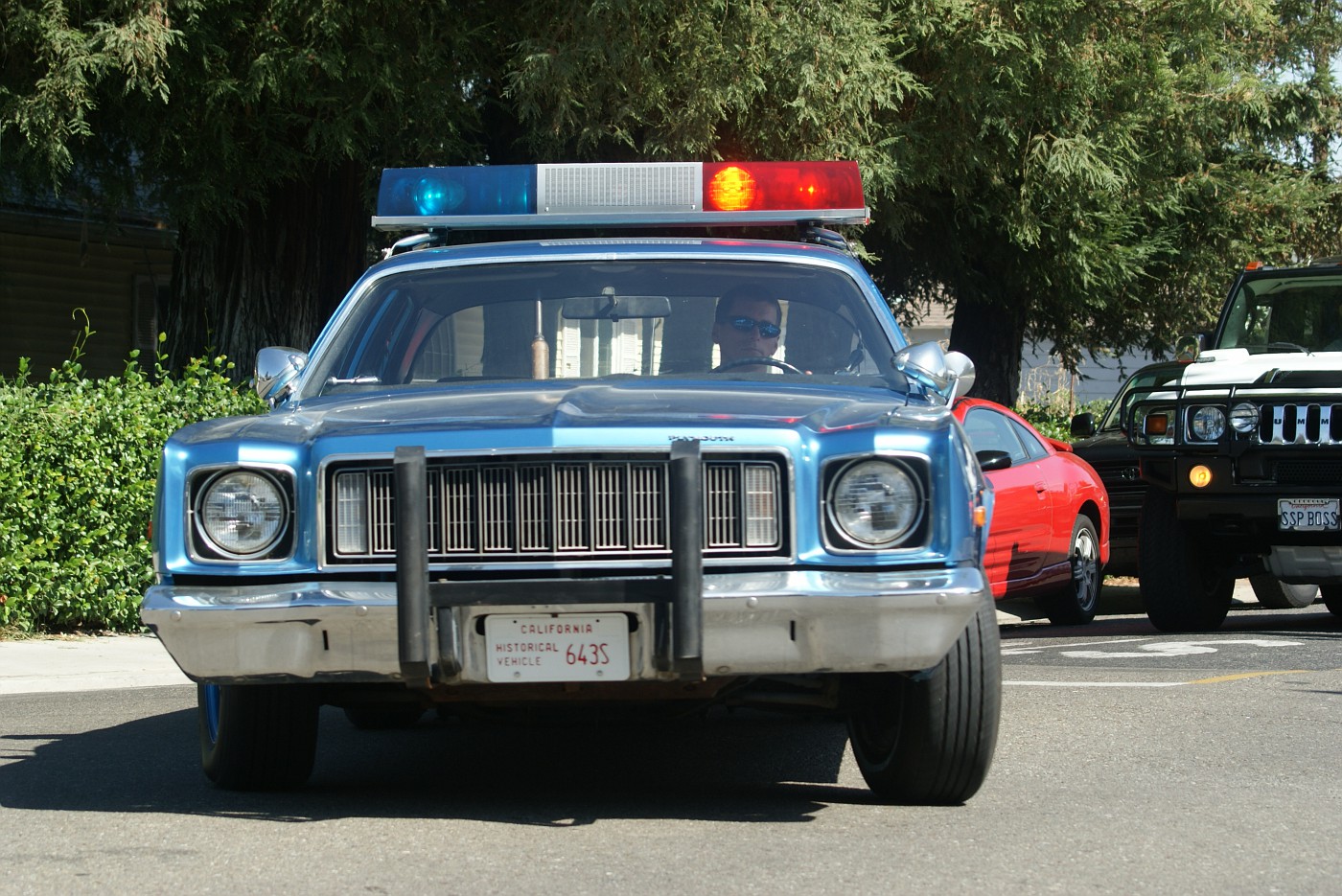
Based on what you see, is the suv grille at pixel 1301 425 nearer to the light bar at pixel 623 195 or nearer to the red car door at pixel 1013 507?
the red car door at pixel 1013 507

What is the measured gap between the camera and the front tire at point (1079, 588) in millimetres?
12008

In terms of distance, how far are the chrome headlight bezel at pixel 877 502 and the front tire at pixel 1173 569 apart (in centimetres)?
629

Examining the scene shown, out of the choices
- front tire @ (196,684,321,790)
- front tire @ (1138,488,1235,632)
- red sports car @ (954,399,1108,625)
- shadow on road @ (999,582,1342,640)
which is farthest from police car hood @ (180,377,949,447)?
shadow on road @ (999,582,1342,640)

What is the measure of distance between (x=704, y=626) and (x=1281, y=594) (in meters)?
10.5

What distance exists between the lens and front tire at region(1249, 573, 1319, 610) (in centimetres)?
1383

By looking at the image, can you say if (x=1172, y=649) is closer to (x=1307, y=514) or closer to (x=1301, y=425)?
(x=1307, y=514)

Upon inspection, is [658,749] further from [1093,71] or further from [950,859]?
[1093,71]

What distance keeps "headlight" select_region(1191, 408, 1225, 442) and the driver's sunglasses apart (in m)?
4.93

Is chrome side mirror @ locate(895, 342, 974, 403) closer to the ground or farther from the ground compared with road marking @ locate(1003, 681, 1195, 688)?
farther from the ground

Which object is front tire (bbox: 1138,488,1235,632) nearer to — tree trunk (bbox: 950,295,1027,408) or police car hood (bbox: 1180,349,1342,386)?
police car hood (bbox: 1180,349,1342,386)

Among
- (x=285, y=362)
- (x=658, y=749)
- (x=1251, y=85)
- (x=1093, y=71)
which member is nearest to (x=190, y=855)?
(x=285, y=362)

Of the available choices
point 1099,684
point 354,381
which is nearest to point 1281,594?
point 1099,684

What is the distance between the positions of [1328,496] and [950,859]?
6077mm

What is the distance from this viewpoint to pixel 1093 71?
14766 mm
